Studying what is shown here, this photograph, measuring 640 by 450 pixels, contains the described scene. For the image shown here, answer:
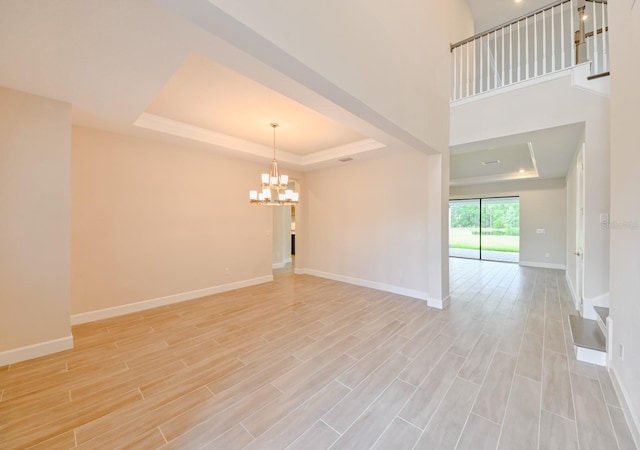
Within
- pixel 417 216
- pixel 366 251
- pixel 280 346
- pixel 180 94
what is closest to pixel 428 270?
pixel 417 216

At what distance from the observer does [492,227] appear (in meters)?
8.79

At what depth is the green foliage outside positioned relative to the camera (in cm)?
838

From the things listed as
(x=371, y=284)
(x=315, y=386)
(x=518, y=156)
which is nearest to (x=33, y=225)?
(x=315, y=386)

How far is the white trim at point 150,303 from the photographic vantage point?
11.3 ft

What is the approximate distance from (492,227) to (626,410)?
824 cm

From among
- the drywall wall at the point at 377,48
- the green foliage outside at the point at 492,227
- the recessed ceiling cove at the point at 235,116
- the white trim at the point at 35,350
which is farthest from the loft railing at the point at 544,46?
the white trim at the point at 35,350

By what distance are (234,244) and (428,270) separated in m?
3.90

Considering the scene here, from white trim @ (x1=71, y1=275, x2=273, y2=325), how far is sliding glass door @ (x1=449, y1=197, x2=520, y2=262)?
27.2 feet

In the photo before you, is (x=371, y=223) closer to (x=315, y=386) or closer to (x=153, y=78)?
(x=315, y=386)

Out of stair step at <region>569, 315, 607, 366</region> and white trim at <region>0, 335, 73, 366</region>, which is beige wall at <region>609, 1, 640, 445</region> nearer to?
stair step at <region>569, 315, 607, 366</region>

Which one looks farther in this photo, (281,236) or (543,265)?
(281,236)

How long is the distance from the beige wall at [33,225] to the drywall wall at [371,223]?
4611mm

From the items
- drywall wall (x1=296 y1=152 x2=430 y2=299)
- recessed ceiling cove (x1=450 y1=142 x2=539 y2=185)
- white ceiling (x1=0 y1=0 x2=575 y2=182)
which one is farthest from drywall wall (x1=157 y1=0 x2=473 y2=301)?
recessed ceiling cove (x1=450 y1=142 x2=539 y2=185)

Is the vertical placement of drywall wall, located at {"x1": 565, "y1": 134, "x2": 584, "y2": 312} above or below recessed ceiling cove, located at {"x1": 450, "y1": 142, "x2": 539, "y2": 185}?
below
